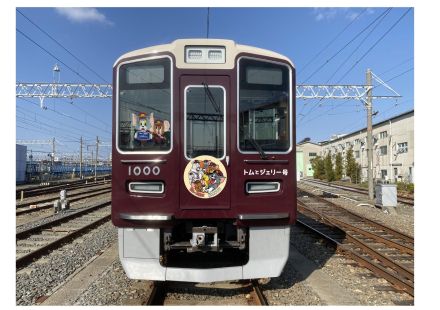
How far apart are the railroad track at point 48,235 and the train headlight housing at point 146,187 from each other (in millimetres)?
3447

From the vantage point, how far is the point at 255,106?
482 centimetres

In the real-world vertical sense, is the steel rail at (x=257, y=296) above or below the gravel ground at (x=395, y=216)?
above

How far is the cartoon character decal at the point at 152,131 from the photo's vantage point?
15.5ft

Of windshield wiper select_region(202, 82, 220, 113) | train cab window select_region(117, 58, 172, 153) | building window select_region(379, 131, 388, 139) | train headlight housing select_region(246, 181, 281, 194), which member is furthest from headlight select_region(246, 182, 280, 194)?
building window select_region(379, 131, 388, 139)

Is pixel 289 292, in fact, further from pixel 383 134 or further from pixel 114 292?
pixel 383 134

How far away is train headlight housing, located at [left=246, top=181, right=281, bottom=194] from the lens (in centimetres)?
476

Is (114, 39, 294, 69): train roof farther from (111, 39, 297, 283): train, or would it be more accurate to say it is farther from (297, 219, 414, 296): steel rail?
(297, 219, 414, 296): steel rail

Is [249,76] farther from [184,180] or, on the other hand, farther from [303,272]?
Answer: [303,272]

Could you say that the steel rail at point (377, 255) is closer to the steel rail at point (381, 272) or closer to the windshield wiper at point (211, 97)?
the steel rail at point (381, 272)

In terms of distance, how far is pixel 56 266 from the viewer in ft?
21.4

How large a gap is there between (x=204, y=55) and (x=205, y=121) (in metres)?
0.86

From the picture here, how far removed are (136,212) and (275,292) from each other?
2210 mm

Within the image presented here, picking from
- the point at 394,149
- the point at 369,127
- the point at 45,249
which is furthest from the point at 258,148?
the point at 394,149

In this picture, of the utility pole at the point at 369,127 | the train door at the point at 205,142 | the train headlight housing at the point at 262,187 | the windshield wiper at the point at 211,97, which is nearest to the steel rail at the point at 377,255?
the train headlight housing at the point at 262,187
